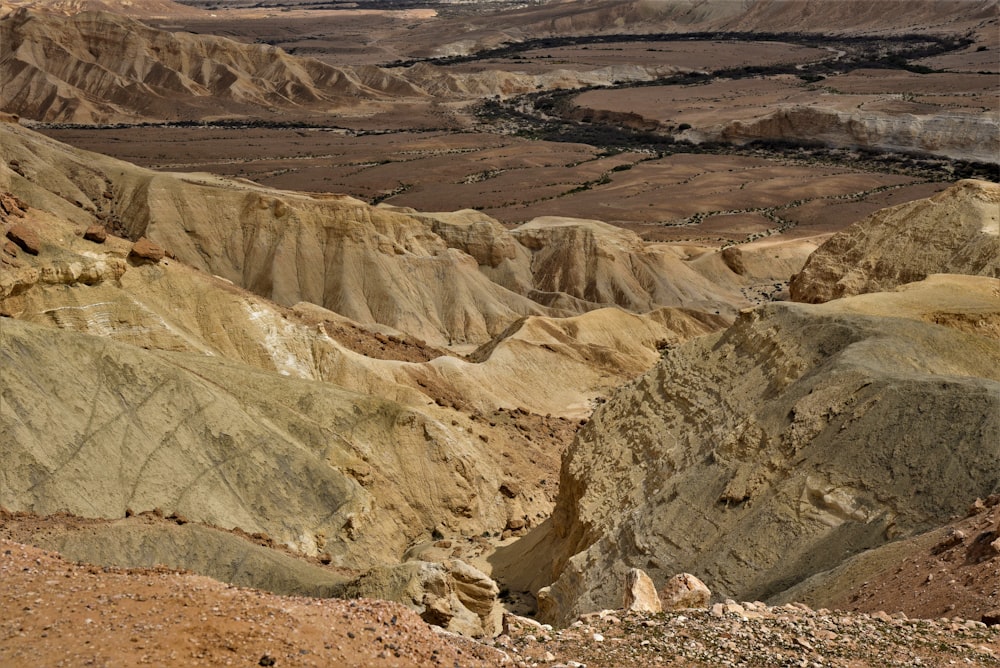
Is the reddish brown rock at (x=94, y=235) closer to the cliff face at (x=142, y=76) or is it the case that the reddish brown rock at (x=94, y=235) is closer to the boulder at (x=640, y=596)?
the boulder at (x=640, y=596)

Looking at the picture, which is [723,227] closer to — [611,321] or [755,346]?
[611,321]

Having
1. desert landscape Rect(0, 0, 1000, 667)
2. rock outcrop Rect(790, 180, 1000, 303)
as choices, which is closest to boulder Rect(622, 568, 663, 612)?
desert landscape Rect(0, 0, 1000, 667)

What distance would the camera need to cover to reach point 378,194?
348 ft

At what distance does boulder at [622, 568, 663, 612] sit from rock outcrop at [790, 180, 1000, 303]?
2968 centimetres

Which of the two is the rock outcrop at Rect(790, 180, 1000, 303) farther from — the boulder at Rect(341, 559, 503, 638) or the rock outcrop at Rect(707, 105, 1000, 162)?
the rock outcrop at Rect(707, 105, 1000, 162)

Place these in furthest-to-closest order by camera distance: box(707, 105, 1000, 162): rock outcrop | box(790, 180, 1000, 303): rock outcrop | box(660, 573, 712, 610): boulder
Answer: box(707, 105, 1000, 162): rock outcrop < box(790, 180, 1000, 303): rock outcrop < box(660, 573, 712, 610): boulder

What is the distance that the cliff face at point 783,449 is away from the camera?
62.5 feet

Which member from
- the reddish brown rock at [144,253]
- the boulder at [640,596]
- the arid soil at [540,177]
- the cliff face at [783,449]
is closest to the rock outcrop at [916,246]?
the cliff face at [783,449]

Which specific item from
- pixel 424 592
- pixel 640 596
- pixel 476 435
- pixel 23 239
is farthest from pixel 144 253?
pixel 640 596

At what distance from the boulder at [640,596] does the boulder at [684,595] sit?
0.16 metres

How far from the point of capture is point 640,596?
16484mm

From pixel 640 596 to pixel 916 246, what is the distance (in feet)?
111

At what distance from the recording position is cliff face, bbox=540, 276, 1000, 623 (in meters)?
19.1

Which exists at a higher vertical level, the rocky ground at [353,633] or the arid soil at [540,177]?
the rocky ground at [353,633]
